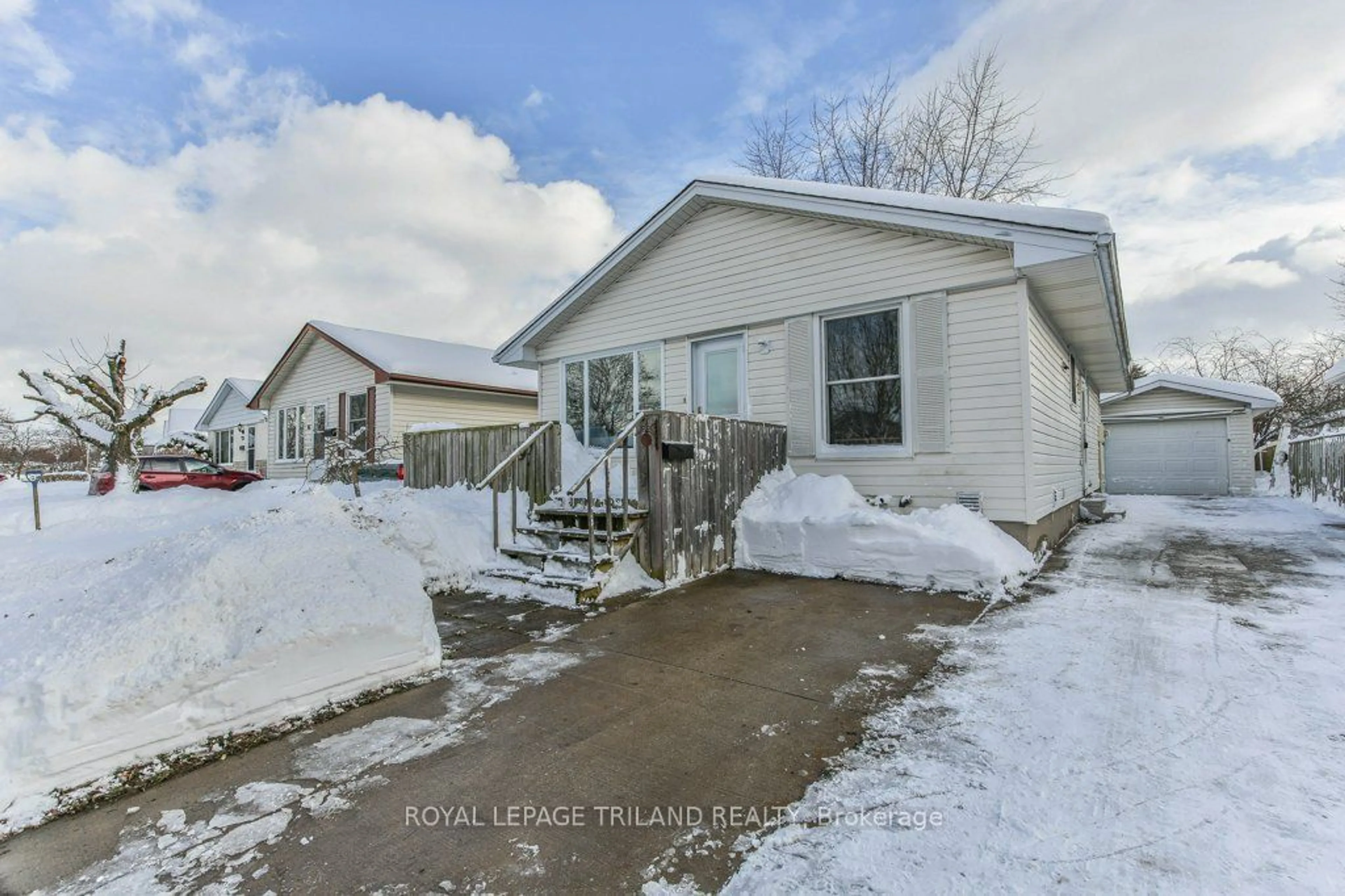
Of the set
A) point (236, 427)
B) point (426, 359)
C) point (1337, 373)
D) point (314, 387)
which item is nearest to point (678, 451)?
point (1337, 373)

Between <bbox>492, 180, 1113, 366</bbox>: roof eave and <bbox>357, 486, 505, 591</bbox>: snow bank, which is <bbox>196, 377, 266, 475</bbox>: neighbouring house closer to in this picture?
<bbox>492, 180, 1113, 366</bbox>: roof eave

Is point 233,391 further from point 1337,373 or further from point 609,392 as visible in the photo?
point 1337,373

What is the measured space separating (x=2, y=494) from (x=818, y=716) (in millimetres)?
20990

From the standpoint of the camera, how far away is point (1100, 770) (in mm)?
2232

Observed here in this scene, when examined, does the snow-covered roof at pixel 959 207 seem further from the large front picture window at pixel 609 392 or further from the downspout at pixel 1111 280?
the large front picture window at pixel 609 392

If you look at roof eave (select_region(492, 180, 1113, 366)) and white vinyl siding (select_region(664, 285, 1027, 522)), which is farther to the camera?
white vinyl siding (select_region(664, 285, 1027, 522))

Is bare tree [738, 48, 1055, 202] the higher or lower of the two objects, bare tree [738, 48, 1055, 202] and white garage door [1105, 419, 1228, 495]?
the higher

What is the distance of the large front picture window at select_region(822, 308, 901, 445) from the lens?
6.75 metres

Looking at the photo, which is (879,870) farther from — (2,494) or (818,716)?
(2,494)

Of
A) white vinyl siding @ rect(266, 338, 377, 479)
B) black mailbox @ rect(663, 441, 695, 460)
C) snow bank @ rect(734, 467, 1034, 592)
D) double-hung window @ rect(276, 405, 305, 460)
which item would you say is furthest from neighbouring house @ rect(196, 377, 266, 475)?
snow bank @ rect(734, 467, 1034, 592)

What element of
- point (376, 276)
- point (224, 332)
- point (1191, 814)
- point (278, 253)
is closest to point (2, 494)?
point (224, 332)

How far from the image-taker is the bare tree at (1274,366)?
21797 mm

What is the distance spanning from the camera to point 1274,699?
2.82m

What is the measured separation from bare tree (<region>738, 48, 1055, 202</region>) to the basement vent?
11.7 m
